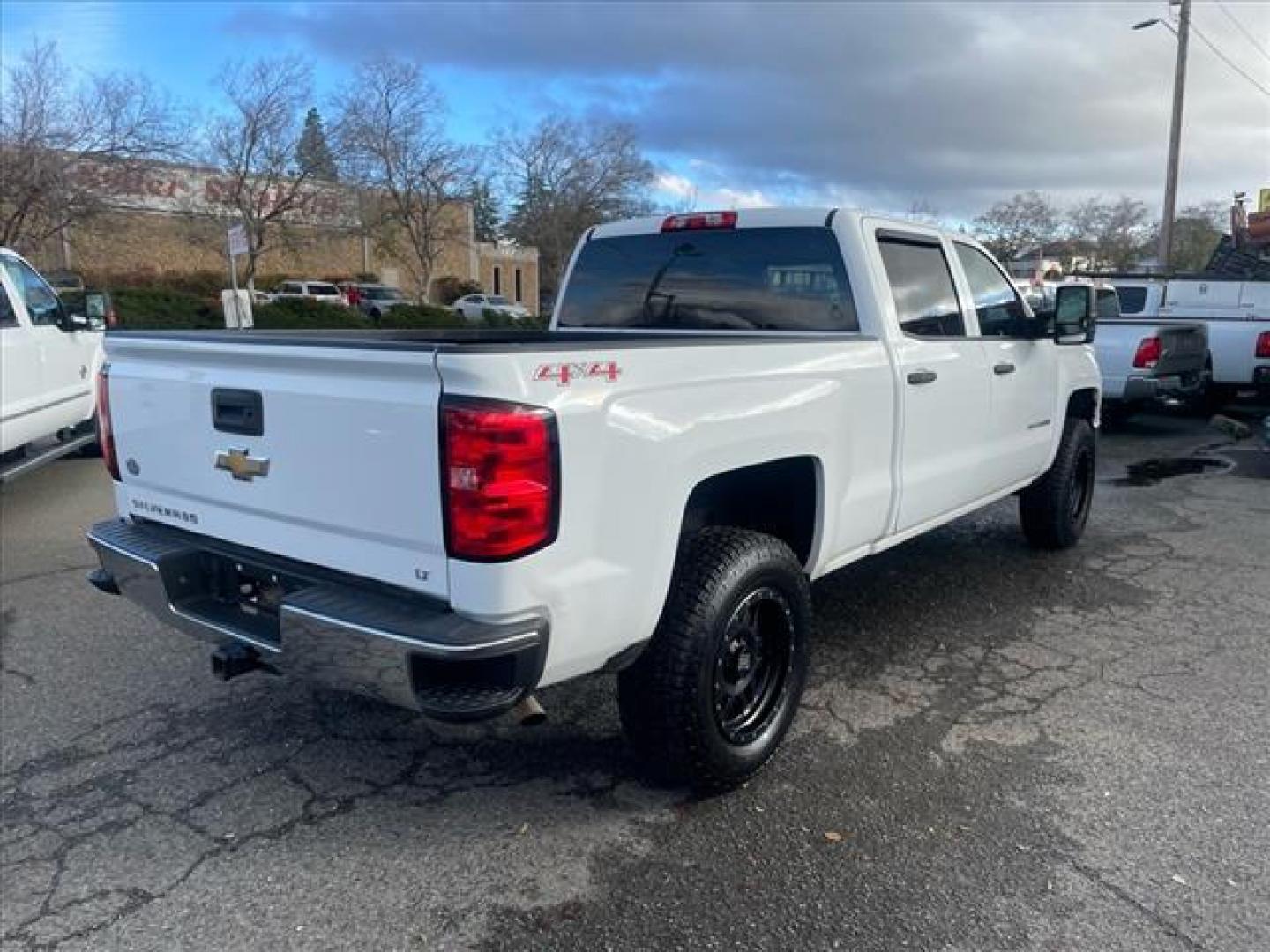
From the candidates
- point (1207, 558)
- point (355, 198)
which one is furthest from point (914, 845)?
point (355, 198)

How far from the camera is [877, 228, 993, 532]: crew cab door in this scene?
412 cm

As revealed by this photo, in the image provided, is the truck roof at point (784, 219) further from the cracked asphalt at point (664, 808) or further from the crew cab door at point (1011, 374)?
the cracked asphalt at point (664, 808)

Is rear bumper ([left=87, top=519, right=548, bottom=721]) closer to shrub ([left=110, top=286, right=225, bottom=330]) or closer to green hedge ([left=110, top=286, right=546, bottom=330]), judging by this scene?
green hedge ([left=110, top=286, right=546, bottom=330])

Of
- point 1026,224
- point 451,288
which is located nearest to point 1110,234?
point 1026,224

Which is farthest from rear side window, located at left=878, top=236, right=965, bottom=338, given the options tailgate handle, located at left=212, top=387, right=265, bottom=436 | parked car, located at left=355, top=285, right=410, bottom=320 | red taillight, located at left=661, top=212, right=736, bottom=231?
parked car, located at left=355, top=285, right=410, bottom=320

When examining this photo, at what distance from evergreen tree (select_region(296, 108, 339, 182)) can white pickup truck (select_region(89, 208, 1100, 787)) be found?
31100mm

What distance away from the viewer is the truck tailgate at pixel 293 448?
8.35ft

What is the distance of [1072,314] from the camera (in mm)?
5223

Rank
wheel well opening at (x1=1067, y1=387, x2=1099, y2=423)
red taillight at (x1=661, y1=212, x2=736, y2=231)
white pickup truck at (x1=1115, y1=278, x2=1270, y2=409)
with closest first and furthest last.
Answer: red taillight at (x1=661, y1=212, x2=736, y2=231)
wheel well opening at (x1=1067, y1=387, x2=1099, y2=423)
white pickup truck at (x1=1115, y1=278, x2=1270, y2=409)

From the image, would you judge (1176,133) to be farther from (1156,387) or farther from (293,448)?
(293,448)

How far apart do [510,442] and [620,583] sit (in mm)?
572

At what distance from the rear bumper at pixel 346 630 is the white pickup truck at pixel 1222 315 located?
11.0m

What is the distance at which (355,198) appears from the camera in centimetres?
3678

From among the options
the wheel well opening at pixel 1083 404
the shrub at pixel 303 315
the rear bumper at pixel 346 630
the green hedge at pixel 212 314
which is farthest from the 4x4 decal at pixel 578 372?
the shrub at pixel 303 315
